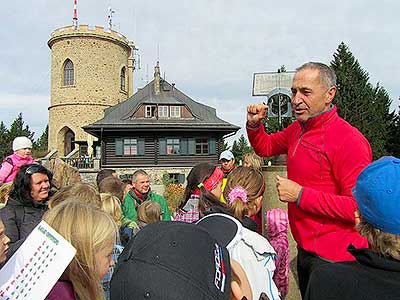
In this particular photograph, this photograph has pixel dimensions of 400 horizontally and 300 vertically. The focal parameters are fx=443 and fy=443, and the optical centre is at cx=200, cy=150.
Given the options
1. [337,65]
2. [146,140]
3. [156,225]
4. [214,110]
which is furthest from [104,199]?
[337,65]

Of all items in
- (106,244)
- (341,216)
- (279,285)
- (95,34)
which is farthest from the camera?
(95,34)

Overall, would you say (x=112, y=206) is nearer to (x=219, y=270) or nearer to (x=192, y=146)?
(x=219, y=270)

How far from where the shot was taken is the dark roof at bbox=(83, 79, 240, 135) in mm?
33594

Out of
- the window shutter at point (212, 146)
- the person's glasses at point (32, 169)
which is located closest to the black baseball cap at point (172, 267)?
the person's glasses at point (32, 169)

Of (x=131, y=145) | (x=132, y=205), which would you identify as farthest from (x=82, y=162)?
(x=132, y=205)

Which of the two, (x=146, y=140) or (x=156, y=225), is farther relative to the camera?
(x=146, y=140)

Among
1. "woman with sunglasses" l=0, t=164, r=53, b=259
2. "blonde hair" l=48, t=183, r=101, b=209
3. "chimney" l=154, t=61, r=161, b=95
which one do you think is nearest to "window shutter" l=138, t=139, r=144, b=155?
"chimney" l=154, t=61, r=161, b=95

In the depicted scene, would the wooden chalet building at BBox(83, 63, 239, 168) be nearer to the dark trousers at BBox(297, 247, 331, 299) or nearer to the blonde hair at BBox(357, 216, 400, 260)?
the dark trousers at BBox(297, 247, 331, 299)

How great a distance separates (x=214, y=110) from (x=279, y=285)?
112ft

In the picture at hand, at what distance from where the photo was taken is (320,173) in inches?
110

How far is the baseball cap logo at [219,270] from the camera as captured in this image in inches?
45.0

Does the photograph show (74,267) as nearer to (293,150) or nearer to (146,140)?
(293,150)

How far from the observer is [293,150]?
2975 millimetres

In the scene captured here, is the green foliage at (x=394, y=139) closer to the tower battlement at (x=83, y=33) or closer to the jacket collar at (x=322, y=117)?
the tower battlement at (x=83, y=33)
